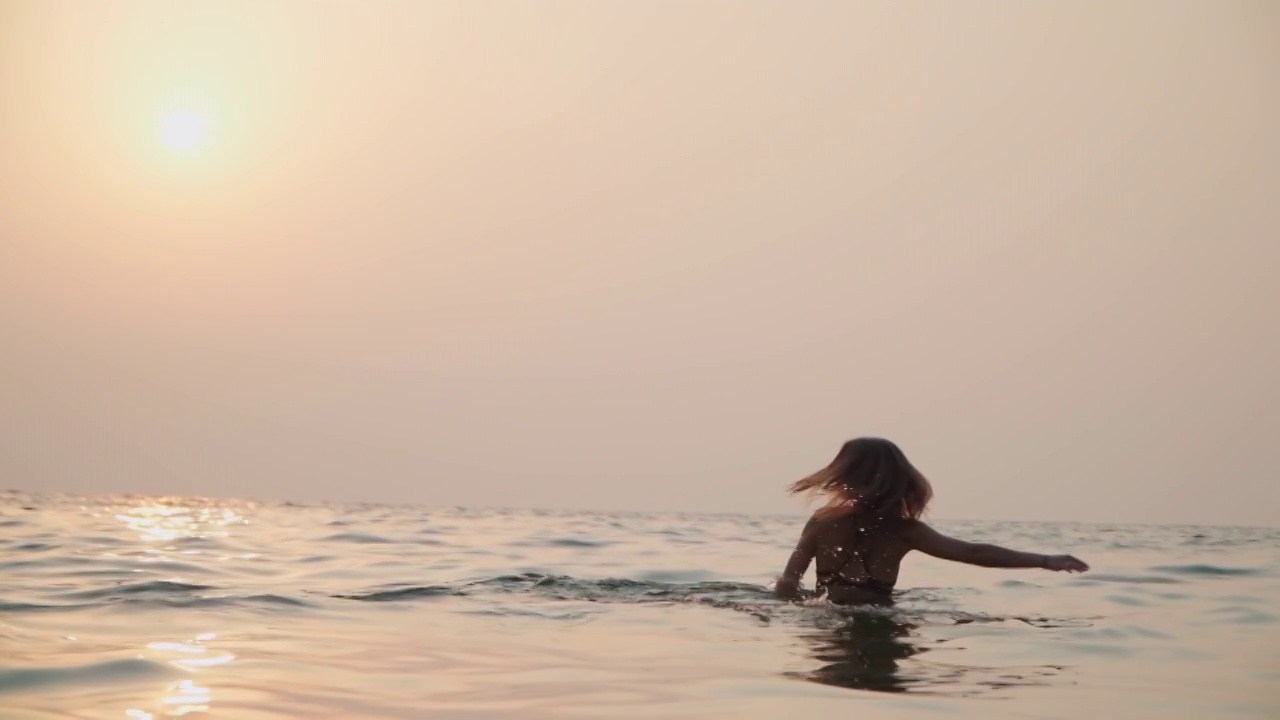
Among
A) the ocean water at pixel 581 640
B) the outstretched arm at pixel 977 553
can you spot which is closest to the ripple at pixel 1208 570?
the ocean water at pixel 581 640

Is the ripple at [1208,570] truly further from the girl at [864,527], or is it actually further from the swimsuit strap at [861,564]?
the swimsuit strap at [861,564]

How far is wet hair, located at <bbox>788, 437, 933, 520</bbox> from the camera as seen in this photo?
31.6ft

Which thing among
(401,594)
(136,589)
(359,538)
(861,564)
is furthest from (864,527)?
(359,538)

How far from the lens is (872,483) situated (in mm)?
9648

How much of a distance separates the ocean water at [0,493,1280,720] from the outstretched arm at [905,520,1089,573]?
43 centimetres

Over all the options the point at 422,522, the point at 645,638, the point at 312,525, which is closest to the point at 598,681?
the point at 645,638

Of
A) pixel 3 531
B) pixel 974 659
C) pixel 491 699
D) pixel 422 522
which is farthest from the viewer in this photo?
pixel 422 522

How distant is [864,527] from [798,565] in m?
0.57

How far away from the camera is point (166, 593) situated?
948 centimetres

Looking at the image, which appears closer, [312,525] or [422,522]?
[312,525]

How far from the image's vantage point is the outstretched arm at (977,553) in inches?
363

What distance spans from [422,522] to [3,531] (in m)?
9.46

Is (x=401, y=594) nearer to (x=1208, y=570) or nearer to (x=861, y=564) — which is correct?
(x=861, y=564)

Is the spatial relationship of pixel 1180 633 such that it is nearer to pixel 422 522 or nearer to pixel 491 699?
pixel 491 699
